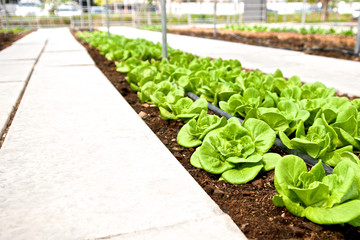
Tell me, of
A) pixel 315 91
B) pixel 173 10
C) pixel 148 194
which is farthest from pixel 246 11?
pixel 148 194

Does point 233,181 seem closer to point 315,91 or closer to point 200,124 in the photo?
point 200,124

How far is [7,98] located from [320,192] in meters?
2.75

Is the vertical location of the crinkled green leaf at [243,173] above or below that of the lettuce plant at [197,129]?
below

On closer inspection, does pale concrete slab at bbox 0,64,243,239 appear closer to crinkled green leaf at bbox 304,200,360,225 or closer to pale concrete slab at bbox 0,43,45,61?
crinkled green leaf at bbox 304,200,360,225

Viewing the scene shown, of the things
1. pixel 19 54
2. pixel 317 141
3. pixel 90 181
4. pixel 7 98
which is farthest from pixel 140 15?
pixel 90 181

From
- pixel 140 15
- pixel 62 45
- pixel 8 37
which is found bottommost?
pixel 62 45

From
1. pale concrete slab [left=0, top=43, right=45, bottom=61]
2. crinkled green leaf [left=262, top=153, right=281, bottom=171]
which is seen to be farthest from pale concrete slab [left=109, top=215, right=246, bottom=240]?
pale concrete slab [left=0, top=43, right=45, bottom=61]

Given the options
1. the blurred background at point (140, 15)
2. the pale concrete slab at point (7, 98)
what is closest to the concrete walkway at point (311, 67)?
the pale concrete slab at point (7, 98)

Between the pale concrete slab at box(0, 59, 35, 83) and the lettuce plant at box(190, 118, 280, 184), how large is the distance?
9.50ft

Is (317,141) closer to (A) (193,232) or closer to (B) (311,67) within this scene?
(A) (193,232)

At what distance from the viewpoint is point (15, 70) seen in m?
4.43

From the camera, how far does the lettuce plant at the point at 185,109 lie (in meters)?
2.22

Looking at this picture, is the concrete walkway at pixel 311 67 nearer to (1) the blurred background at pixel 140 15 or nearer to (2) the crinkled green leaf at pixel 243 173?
(2) the crinkled green leaf at pixel 243 173

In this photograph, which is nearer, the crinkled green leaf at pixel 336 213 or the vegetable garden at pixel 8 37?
the crinkled green leaf at pixel 336 213
